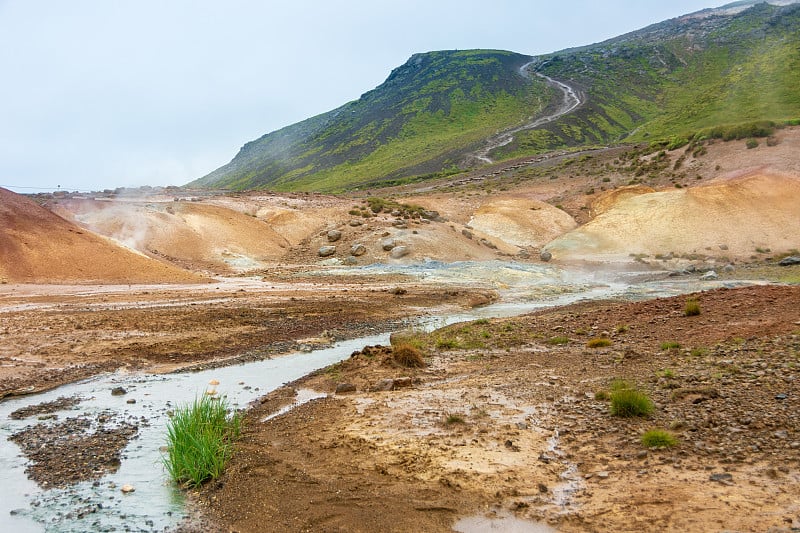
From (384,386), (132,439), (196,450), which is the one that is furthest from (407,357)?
(196,450)

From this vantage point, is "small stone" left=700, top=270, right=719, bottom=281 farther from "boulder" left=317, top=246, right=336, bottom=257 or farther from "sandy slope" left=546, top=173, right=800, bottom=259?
"boulder" left=317, top=246, right=336, bottom=257

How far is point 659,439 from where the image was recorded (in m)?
8.84

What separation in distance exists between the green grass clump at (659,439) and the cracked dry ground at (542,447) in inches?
4.7

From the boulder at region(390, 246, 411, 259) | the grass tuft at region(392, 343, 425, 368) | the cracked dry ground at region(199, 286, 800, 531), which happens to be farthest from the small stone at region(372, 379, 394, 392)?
the boulder at region(390, 246, 411, 259)

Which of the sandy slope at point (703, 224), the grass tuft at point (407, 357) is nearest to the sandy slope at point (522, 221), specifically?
the sandy slope at point (703, 224)

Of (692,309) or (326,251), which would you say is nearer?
(692,309)

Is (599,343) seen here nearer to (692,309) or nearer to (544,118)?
(692,309)

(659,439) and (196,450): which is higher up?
(196,450)

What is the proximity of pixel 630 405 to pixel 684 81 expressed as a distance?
171102mm

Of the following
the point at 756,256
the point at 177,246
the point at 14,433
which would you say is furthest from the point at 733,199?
the point at 14,433

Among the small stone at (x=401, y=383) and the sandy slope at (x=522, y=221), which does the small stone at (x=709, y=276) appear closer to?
the sandy slope at (x=522, y=221)

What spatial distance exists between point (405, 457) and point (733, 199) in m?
46.1

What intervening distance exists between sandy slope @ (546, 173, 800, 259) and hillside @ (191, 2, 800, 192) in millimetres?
45319

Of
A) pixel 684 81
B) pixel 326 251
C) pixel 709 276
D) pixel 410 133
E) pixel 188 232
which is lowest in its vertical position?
pixel 709 276
